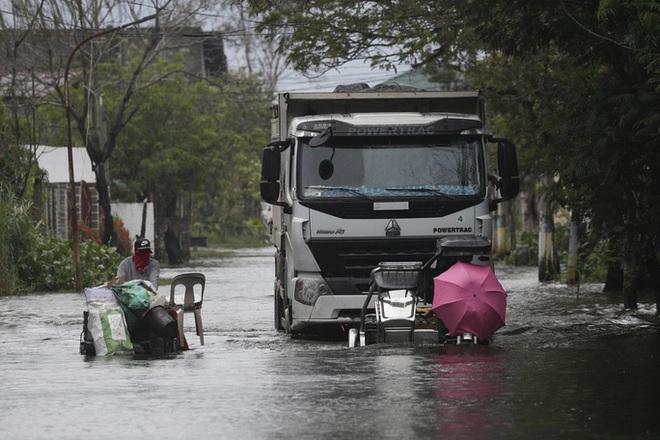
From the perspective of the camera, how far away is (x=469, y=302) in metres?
15.0

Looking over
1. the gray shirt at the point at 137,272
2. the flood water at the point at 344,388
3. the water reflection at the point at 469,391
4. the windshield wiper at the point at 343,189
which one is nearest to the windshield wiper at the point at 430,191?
the windshield wiper at the point at 343,189

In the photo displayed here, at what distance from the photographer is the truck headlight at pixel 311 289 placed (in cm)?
1755

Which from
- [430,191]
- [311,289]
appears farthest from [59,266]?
[430,191]

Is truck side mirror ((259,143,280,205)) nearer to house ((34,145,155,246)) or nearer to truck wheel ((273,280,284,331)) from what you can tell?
truck wheel ((273,280,284,331))

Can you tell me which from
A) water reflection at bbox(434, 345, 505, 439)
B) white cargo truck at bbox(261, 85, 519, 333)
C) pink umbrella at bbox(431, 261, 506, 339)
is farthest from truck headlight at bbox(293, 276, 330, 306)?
water reflection at bbox(434, 345, 505, 439)

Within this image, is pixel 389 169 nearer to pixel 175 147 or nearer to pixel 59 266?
pixel 59 266

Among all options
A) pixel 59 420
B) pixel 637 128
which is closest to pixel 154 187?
pixel 637 128

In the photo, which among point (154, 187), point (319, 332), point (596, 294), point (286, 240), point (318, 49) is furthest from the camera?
point (154, 187)

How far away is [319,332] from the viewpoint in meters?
19.6

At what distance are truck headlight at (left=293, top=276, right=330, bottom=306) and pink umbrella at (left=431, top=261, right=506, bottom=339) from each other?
2.69 metres

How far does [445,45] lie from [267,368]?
12.0m

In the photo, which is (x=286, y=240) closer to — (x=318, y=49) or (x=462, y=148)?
(x=462, y=148)

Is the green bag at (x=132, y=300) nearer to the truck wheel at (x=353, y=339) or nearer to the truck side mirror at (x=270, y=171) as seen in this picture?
the truck side mirror at (x=270, y=171)

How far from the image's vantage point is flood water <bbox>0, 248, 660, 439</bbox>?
31.2 ft
